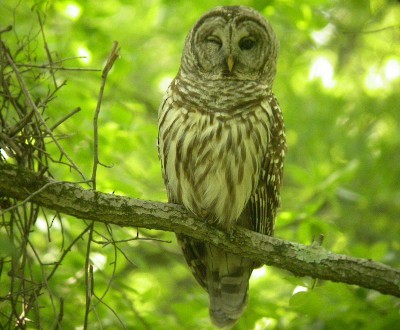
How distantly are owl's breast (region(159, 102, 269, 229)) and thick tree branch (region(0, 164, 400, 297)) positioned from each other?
0.16 metres

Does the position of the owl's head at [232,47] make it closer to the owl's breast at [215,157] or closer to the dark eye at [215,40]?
the dark eye at [215,40]

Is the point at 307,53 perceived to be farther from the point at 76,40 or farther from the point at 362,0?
the point at 76,40

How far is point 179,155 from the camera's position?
360 centimetres

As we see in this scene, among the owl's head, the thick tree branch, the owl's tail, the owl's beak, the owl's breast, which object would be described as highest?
the owl's head

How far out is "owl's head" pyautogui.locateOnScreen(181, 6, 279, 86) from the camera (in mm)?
3906

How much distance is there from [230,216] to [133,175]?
158 cm

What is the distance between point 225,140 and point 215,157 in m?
0.11

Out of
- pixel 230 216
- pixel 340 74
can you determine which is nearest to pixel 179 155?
pixel 230 216

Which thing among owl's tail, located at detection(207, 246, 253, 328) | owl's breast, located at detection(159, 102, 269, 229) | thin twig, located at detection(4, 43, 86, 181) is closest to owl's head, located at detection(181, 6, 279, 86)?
owl's breast, located at detection(159, 102, 269, 229)

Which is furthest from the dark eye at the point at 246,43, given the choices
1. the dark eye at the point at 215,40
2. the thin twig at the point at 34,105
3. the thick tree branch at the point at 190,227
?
the thin twig at the point at 34,105

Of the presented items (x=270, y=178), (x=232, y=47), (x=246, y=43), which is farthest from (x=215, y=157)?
(x=246, y=43)

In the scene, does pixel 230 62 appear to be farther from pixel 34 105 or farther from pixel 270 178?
pixel 34 105

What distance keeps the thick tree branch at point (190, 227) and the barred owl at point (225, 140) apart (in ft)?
0.55

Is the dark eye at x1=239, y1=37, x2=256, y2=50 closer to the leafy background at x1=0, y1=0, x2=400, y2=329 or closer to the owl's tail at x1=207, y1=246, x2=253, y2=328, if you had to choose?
the leafy background at x1=0, y1=0, x2=400, y2=329
